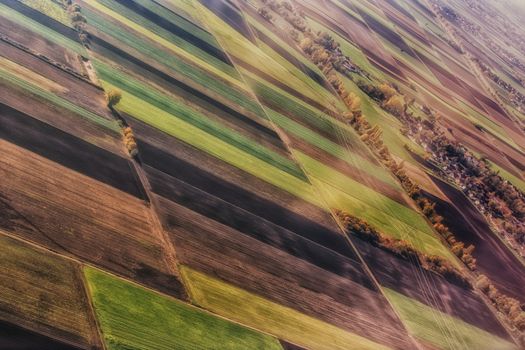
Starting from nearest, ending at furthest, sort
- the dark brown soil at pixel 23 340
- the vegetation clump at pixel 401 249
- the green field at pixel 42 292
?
the dark brown soil at pixel 23 340
the green field at pixel 42 292
the vegetation clump at pixel 401 249

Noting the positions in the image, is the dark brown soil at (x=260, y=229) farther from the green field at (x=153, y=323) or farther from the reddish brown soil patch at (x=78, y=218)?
the green field at (x=153, y=323)

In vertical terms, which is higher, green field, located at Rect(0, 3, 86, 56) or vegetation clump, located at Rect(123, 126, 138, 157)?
green field, located at Rect(0, 3, 86, 56)

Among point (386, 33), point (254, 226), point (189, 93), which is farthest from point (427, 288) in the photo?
point (386, 33)

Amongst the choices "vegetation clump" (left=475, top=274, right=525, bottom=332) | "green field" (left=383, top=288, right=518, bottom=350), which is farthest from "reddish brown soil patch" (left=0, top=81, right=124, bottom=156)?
"vegetation clump" (left=475, top=274, right=525, bottom=332)

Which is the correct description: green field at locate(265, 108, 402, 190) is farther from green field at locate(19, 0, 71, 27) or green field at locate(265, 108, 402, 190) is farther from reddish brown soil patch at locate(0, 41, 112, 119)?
green field at locate(19, 0, 71, 27)

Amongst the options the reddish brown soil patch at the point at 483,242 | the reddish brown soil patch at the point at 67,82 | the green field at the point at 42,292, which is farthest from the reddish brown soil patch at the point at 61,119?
the reddish brown soil patch at the point at 483,242

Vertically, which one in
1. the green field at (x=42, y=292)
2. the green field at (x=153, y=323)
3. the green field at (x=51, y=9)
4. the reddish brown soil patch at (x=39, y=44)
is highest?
the green field at (x=51, y=9)

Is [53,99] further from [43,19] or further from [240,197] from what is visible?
[240,197]
